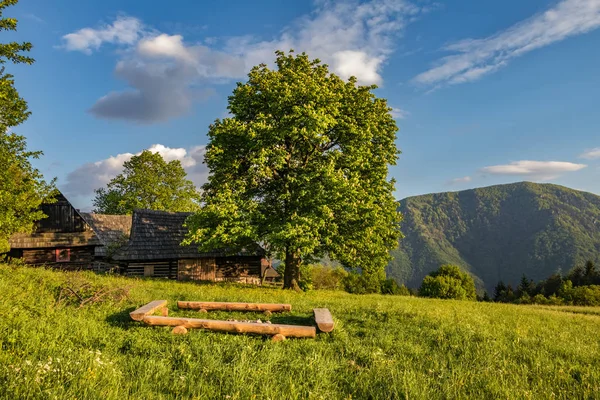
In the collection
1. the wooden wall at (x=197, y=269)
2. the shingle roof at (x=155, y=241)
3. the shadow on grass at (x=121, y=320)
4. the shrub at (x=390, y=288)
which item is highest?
the shingle roof at (x=155, y=241)

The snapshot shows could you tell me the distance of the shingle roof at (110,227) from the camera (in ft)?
117

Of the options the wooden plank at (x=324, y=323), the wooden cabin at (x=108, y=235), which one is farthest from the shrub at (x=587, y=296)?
the wooden cabin at (x=108, y=235)

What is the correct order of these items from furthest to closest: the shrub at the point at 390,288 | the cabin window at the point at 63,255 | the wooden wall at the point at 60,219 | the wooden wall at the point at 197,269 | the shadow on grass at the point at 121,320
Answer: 1. the shrub at the point at 390,288
2. the cabin window at the point at 63,255
3. the wooden wall at the point at 197,269
4. the wooden wall at the point at 60,219
5. the shadow on grass at the point at 121,320

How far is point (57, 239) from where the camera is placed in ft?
95.5

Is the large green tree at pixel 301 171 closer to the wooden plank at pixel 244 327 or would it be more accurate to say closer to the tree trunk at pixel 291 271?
the tree trunk at pixel 291 271

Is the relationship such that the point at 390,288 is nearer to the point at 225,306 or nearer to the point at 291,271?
the point at 291,271

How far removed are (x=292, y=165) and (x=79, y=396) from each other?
17.1m

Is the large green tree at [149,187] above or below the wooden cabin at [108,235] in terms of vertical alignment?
above

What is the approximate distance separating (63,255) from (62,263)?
705 millimetres

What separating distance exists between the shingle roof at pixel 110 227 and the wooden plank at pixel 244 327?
99.5 feet

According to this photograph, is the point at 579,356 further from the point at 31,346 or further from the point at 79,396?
the point at 31,346

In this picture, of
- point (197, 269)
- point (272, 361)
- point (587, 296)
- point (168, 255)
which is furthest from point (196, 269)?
point (587, 296)

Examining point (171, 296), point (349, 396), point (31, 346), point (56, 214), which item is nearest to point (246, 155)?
point (171, 296)

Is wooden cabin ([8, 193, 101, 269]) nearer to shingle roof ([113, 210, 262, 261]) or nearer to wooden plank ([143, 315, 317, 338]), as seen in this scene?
shingle roof ([113, 210, 262, 261])
